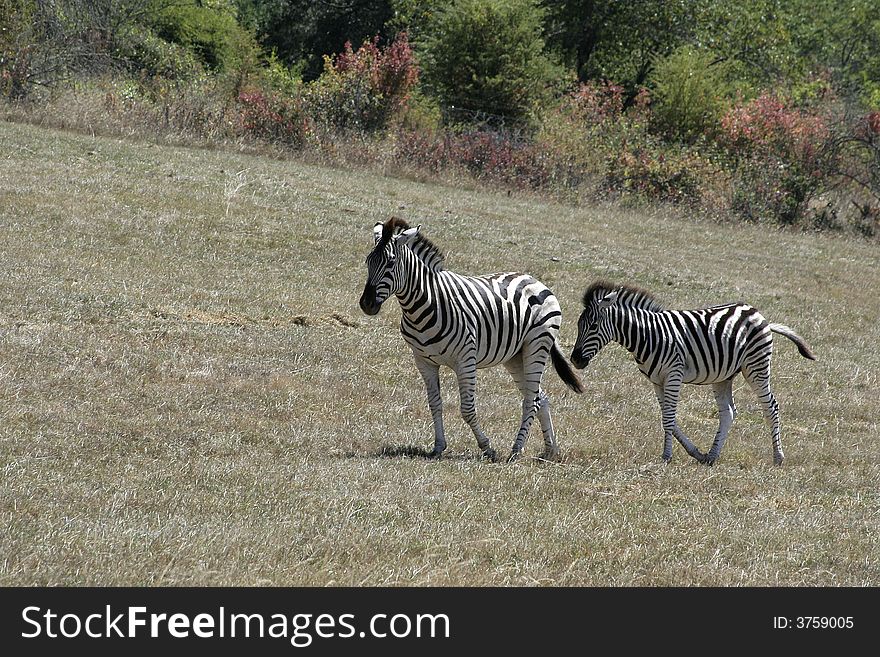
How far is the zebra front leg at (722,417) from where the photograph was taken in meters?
12.3

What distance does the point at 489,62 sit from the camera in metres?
39.3

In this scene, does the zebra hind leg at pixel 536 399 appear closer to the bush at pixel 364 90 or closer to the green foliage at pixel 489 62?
the bush at pixel 364 90

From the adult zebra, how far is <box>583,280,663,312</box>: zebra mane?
0.55 meters

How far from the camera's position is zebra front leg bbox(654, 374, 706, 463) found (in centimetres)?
1194

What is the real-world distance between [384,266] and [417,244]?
0.70 metres

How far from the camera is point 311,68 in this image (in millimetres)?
52438

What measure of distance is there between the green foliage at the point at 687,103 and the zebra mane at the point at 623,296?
26.5m

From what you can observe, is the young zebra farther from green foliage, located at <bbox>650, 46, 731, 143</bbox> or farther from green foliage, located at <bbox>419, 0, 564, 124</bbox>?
green foliage, located at <bbox>419, 0, 564, 124</bbox>

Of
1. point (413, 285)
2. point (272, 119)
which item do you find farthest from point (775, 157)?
point (413, 285)

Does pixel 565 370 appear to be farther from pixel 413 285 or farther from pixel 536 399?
pixel 413 285

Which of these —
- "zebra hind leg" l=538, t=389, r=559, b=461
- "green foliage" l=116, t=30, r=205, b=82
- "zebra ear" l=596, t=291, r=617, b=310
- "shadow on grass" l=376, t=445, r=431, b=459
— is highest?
"green foliage" l=116, t=30, r=205, b=82

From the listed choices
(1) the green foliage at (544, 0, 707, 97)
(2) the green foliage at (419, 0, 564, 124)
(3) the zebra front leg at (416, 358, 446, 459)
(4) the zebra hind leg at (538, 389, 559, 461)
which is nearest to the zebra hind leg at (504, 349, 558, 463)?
(4) the zebra hind leg at (538, 389, 559, 461)

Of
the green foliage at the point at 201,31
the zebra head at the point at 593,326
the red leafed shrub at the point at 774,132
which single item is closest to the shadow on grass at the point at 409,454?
the zebra head at the point at 593,326
